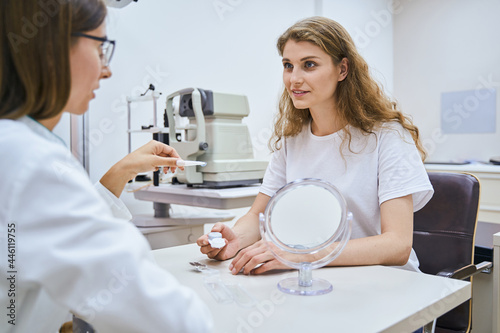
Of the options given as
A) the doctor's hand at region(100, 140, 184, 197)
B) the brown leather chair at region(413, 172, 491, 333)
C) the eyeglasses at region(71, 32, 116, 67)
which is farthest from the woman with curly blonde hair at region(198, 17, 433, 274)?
the eyeglasses at region(71, 32, 116, 67)

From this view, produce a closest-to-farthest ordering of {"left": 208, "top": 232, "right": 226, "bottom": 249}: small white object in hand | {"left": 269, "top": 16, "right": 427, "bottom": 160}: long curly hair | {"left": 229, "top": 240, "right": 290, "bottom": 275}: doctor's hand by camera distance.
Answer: {"left": 229, "top": 240, "right": 290, "bottom": 275}: doctor's hand
{"left": 208, "top": 232, "right": 226, "bottom": 249}: small white object in hand
{"left": 269, "top": 16, "right": 427, "bottom": 160}: long curly hair

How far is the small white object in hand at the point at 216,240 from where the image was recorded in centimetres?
123

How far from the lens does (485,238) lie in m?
1.91

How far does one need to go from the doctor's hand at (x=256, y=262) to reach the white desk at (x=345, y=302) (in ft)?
0.06

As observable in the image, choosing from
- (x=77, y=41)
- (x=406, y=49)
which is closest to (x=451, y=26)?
(x=406, y=49)

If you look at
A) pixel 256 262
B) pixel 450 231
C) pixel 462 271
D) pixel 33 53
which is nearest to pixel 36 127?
pixel 33 53

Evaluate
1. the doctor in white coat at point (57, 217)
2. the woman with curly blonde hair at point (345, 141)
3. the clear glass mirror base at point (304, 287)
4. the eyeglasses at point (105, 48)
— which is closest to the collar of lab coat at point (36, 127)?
the doctor in white coat at point (57, 217)

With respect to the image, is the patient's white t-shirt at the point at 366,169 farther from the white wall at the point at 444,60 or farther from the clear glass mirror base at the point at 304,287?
the white wall at the point at 444,60

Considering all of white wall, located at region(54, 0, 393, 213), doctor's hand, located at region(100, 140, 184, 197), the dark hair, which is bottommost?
doctor's hand, located at region(100, 140, 184, 197)

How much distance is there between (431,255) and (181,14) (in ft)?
8.12

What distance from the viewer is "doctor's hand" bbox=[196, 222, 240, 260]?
1.26 metres

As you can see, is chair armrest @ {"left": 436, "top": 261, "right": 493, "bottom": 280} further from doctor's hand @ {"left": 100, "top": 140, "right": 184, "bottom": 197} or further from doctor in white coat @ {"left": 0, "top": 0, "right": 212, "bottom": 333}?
doctor in white coat @ {"left": 0, "top": 0, "right": 212, "bottom": 333}

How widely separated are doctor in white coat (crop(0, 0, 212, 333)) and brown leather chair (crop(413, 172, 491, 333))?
1.23 m

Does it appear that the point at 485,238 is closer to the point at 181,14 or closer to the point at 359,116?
the point at 359,116
